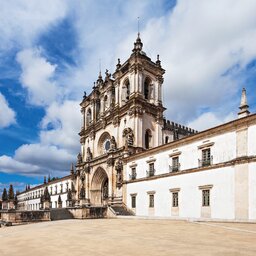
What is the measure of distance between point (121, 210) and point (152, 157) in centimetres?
774

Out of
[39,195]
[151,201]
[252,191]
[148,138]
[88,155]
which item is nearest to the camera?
[252,191]

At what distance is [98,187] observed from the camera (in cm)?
4247

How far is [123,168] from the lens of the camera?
111ft

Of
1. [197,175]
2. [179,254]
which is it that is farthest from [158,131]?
[179,254]

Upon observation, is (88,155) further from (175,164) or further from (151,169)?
(175,164)

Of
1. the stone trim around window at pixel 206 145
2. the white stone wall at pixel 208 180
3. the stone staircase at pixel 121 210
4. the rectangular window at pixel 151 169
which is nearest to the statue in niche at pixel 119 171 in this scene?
the stone staircase at pixel 121 210

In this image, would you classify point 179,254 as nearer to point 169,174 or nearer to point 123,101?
point 169,174

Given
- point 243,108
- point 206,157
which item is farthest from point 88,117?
point 243,108

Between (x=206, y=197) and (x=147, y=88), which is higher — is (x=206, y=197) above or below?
below

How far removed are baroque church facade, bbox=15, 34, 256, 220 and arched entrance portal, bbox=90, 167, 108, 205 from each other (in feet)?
0.51

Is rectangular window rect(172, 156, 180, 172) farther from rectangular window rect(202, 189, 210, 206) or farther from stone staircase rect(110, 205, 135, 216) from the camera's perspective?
stone staircase rect(110, 205, 135, 216)

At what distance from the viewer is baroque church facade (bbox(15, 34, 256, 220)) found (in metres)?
19.7

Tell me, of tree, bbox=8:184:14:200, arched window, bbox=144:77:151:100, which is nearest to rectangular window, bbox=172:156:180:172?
arched window, bbox=144:77:151:100

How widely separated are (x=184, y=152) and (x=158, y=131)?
46.4 ft
